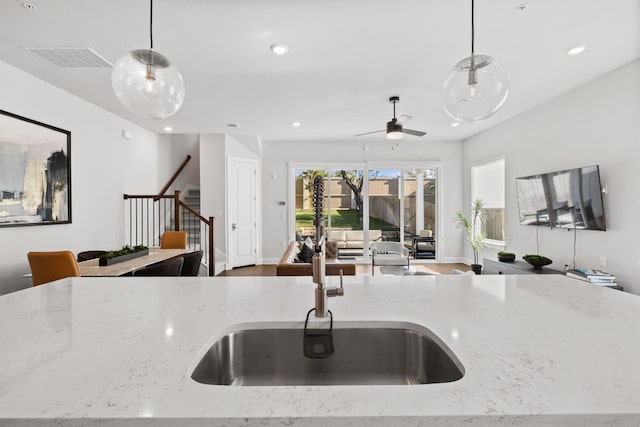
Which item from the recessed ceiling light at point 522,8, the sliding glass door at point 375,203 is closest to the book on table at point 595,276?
the recessed ceiling light at point 522,8

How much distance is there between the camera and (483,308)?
105 centimetres

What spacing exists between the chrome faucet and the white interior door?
550 cm

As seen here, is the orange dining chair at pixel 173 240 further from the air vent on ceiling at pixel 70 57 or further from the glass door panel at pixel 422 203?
the glass door panel at pixel 422 203

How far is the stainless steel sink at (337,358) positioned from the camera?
95 centimetres

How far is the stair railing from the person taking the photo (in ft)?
17.3

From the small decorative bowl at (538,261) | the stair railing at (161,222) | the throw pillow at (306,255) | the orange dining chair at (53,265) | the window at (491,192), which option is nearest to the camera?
the orange dining chair at (53,265)

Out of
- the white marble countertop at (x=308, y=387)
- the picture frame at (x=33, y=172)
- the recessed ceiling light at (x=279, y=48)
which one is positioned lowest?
the white marble countertop at (x=308, y=387)

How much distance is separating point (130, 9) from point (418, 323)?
2903 millimetres

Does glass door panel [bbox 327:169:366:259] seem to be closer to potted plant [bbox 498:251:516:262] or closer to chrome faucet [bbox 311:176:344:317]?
potted plant [bbox 498:251:516:262]

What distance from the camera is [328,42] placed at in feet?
9.16

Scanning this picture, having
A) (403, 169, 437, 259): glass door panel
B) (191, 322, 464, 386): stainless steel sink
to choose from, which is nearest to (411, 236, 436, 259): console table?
(403, 169, 437, 259): glass door panel

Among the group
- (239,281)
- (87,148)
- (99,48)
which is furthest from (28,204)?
(239,281)

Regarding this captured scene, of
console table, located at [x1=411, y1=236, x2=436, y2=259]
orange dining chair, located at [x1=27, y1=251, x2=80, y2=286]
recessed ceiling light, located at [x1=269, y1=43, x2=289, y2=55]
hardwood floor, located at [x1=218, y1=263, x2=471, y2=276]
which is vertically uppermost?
recessed ceiling light, located at [x1=269, y1=43, x2=289, y2=55]

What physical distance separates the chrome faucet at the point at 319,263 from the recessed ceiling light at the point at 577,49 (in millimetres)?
3389
